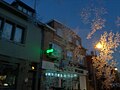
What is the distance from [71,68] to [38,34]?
732cm

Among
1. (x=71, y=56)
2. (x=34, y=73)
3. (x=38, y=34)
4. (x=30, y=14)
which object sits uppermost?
(x=30, y=14)

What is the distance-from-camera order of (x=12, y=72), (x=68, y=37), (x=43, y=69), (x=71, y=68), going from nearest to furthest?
1. (x=12, y=72)
2. (x=43, y=69)
3. (x=71, y=68)
4. (x=68, y=37)

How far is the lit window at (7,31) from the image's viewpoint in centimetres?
1329

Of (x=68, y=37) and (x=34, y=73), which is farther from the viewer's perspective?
(x=68, y=37)

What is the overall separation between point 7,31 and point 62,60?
814 centimetres

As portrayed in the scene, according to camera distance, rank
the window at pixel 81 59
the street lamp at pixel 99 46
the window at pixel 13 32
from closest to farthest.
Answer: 1. the window at pixel 13 32
2. the street lamp at pixel 99 46
3. the window at pixel 81 59

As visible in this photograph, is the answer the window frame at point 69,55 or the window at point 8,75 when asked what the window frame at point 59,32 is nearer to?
the window frame at point 69,55

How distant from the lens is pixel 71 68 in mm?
21250

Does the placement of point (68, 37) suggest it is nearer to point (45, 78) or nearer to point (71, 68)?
point (71, 68)

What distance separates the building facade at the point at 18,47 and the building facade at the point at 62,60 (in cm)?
134

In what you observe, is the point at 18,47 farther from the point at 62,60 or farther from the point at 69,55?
the point at 69,55

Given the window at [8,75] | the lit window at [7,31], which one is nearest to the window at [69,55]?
the window at [8,75]

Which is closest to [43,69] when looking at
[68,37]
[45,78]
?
[45,78]

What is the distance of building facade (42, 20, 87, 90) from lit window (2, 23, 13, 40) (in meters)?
4.25
